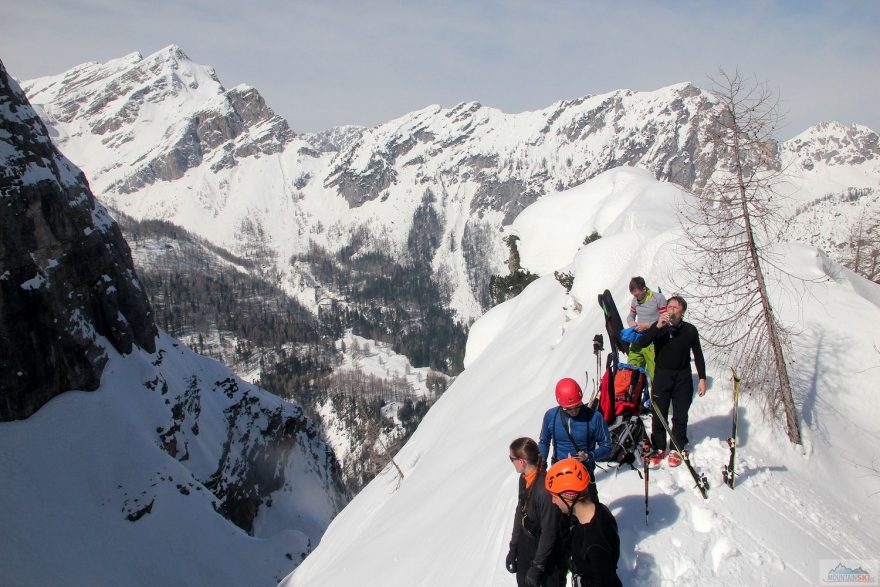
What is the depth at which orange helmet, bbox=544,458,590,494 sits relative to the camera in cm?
500

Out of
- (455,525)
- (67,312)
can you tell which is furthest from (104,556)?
(455,525)

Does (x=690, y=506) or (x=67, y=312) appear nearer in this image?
(x=690, y=506)

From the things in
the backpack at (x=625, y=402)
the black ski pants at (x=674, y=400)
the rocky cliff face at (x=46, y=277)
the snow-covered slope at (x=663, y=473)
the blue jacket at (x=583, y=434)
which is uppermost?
the rocky cliff face at (x=46, y=277)

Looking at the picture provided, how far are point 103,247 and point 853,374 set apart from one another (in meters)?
51.2

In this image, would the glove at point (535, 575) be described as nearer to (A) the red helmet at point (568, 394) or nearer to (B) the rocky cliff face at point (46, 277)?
(A) the red helmet at point (568, 394)

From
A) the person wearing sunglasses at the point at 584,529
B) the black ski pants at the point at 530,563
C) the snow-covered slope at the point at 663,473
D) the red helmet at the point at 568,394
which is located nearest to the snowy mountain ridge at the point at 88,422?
the snow-covered slope at the point at 663,473

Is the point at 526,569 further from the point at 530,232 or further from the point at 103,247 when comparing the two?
the point at 103,247

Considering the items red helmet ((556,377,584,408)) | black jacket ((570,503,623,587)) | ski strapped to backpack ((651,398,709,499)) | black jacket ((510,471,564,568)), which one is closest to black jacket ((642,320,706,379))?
ski strapped to backpack ((651,398,709,499))

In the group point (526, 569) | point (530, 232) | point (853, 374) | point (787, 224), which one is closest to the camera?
point (526, 569)

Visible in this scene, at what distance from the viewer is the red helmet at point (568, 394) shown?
655 cm

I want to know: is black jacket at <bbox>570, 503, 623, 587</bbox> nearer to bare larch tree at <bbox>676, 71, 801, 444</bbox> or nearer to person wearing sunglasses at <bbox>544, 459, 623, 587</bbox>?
person wearing sunglasses at <bbox>544, 459, 623, 587</bbox>

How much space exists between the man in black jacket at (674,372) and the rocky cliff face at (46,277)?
1664 inches

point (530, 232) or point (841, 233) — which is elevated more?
point (530, 232)

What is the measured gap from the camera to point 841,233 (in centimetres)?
17062
